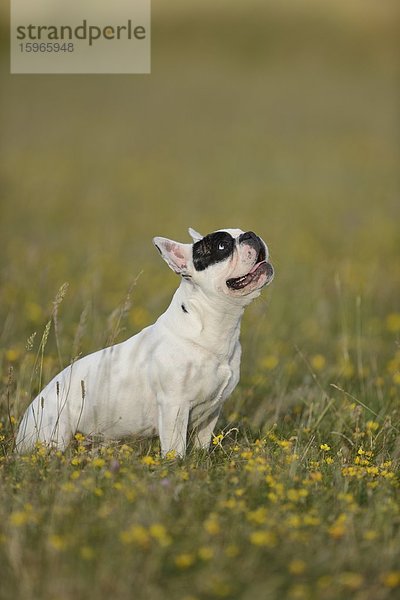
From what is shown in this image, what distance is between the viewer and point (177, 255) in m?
4.64

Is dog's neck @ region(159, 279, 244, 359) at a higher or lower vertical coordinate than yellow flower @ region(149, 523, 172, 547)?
higher

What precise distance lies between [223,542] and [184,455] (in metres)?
1.13

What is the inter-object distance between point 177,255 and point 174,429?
3.18ft

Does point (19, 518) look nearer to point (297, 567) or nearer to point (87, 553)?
point (87, 553)

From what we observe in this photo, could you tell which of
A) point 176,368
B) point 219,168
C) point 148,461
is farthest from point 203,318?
point 219,168

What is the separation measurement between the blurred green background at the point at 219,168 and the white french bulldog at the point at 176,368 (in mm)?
490

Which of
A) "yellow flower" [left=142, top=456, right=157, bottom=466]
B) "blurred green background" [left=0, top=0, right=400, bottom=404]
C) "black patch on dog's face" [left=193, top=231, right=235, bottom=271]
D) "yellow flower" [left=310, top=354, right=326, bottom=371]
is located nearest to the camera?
"yellow flower" [left=142, top=456, right=157, bottom=466]

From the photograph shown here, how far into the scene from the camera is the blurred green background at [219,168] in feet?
28.9

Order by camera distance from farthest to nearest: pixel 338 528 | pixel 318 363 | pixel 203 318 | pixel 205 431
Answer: pixel 318 363 → pixel 205 431 → pixel 203 318 → pixel 338 528

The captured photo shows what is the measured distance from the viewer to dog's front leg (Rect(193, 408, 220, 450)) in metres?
4.97

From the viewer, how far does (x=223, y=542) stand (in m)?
3.48

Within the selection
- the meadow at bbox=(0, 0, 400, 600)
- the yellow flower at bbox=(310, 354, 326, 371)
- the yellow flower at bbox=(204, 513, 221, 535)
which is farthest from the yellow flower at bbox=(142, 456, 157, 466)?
the yellow flower at bbox=(310, 354, 326, 371)

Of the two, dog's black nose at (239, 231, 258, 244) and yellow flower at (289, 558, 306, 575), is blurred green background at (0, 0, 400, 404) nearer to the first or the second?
dog's black nose at (239, 231, 258, 244)

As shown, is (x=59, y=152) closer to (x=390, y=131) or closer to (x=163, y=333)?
(x=390, y=131)
